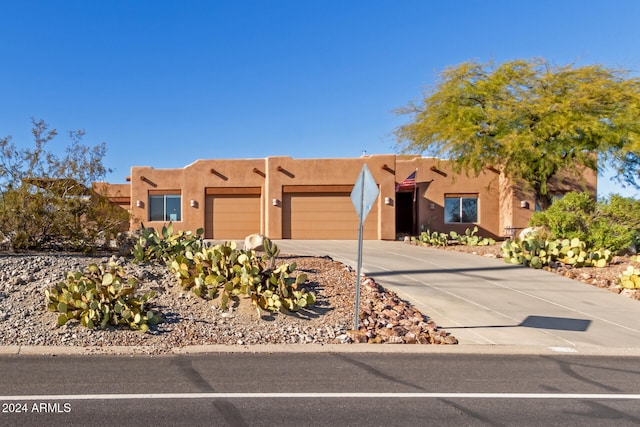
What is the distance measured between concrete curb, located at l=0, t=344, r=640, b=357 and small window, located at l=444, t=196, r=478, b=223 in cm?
1840

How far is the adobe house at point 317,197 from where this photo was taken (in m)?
23.7

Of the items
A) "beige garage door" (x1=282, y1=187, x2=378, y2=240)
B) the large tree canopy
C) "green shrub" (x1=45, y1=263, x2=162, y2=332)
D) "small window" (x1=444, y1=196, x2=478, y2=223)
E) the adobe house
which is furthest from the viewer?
"small window" (x1=444, y1=196, x2=478, y2=223)

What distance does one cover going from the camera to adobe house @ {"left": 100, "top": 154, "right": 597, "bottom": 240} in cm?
Result: 2373

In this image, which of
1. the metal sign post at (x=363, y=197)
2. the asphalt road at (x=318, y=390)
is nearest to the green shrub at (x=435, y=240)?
the metal sign post at (x=363, y=197)

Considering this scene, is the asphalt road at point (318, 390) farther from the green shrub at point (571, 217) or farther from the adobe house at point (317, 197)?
the adobe house at point (317, 197)

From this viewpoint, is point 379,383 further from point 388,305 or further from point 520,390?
point 388,305

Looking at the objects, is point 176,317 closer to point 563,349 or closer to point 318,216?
point 563,349

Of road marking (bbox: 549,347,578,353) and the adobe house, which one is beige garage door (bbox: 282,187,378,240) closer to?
the adobe house

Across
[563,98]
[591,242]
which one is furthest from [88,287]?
[563,98]

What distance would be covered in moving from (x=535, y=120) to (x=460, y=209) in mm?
7118

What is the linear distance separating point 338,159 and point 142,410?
65.4 ft

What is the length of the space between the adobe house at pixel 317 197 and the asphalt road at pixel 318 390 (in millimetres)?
17272

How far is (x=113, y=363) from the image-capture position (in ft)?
19.8

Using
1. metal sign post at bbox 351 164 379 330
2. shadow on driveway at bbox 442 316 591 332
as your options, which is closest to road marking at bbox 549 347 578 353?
shadow on driveway at bbox 442 316 591 332
